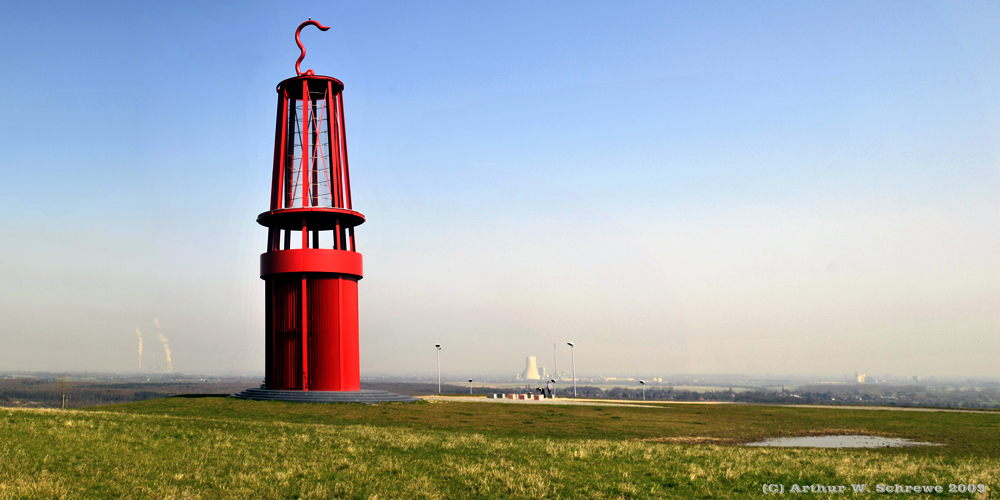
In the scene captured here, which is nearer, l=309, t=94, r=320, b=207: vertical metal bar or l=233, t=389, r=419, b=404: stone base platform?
l=233, t=389, r=419, b=404: stone base platform

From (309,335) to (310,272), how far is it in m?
4.22

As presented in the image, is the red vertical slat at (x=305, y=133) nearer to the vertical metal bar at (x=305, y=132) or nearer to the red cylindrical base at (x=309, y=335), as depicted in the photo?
the vertical metal bar at (x=305, y=132)

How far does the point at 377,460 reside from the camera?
1480cm

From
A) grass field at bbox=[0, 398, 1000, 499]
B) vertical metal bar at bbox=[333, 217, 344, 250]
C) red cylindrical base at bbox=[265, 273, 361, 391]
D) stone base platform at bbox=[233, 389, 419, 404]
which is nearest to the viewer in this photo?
grass field at bbox=[0, 398, 1000, 499]

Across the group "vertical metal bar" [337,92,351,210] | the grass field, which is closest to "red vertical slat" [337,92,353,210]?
"vertical metal bar" [337,92,351,210]

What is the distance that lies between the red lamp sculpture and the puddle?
23.4 m

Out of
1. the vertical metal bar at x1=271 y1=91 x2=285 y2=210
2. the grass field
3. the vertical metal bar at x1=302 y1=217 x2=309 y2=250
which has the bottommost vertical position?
the grass field

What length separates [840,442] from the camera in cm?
2358

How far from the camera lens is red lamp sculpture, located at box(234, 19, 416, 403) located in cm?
4169

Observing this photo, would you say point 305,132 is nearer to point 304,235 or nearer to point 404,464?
point 304,235

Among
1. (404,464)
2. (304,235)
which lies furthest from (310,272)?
(404,464)

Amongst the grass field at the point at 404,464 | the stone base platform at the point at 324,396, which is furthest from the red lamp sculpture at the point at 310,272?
the grass field at the point at 404,464

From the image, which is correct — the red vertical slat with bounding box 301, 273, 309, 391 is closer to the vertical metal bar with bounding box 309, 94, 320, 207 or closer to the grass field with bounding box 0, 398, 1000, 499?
the vertical metal bar with bounding box 309, 94, 320, 207

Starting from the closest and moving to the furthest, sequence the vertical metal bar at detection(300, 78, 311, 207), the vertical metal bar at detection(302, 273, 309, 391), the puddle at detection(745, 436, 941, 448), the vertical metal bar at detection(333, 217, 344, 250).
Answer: the puddle at detection(745, 436, 941, 448)
the vertical metal bar at detection(302, 273, 309, 391)
the vertical metal bar at detection(333, 217, 344, 250)
the vertical metal bar at detection(300, 78, 311, 207)
